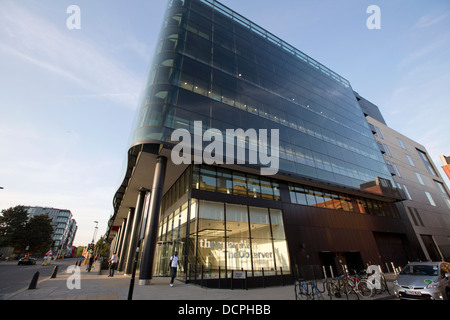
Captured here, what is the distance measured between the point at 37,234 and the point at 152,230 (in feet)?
248

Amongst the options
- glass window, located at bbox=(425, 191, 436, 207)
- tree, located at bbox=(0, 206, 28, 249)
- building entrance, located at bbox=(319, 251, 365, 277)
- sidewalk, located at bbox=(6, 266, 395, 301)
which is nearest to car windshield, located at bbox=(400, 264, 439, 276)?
sidewalk, located at bbox=(6, 266, 395, 301)

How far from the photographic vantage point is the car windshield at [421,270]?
8.79 metres

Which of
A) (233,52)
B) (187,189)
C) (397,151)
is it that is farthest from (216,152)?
(397,151)

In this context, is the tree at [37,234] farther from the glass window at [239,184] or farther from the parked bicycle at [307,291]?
the parked bicycle at [307,291]

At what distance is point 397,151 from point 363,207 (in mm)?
23234

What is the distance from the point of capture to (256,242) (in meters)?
15.2

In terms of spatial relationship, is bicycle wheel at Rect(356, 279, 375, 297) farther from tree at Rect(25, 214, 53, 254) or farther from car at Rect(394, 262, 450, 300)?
tree at Rect(25, 214, 53, 254)

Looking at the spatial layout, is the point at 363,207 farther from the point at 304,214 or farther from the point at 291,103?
the point at 291,103

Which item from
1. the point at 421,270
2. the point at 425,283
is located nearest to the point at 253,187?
the point at 421,270

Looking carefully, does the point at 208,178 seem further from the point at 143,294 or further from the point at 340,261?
the point at 340,261

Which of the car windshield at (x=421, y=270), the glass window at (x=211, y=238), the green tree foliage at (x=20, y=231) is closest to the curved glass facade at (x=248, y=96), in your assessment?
the glass window at (x=211, y=238)

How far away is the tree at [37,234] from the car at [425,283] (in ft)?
282

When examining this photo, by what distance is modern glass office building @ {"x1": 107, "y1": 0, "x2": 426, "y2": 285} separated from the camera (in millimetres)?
14336

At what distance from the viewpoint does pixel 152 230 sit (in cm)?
1325
